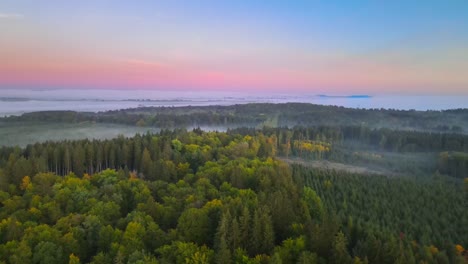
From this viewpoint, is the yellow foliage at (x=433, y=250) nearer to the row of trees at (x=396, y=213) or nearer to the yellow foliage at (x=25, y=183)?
the row of trees at (x=396, y=213)

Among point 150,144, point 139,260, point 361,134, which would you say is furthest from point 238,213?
point 361,134

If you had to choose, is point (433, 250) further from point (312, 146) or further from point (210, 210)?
point (312, 146)

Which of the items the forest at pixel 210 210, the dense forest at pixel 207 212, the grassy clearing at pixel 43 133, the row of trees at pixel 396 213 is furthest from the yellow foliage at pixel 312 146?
the grassy clearing at pixel 43 133

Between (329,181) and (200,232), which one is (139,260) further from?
(329,181)

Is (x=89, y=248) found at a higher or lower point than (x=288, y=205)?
lower

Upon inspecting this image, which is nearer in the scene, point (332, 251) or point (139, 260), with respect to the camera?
point (139, 260)
